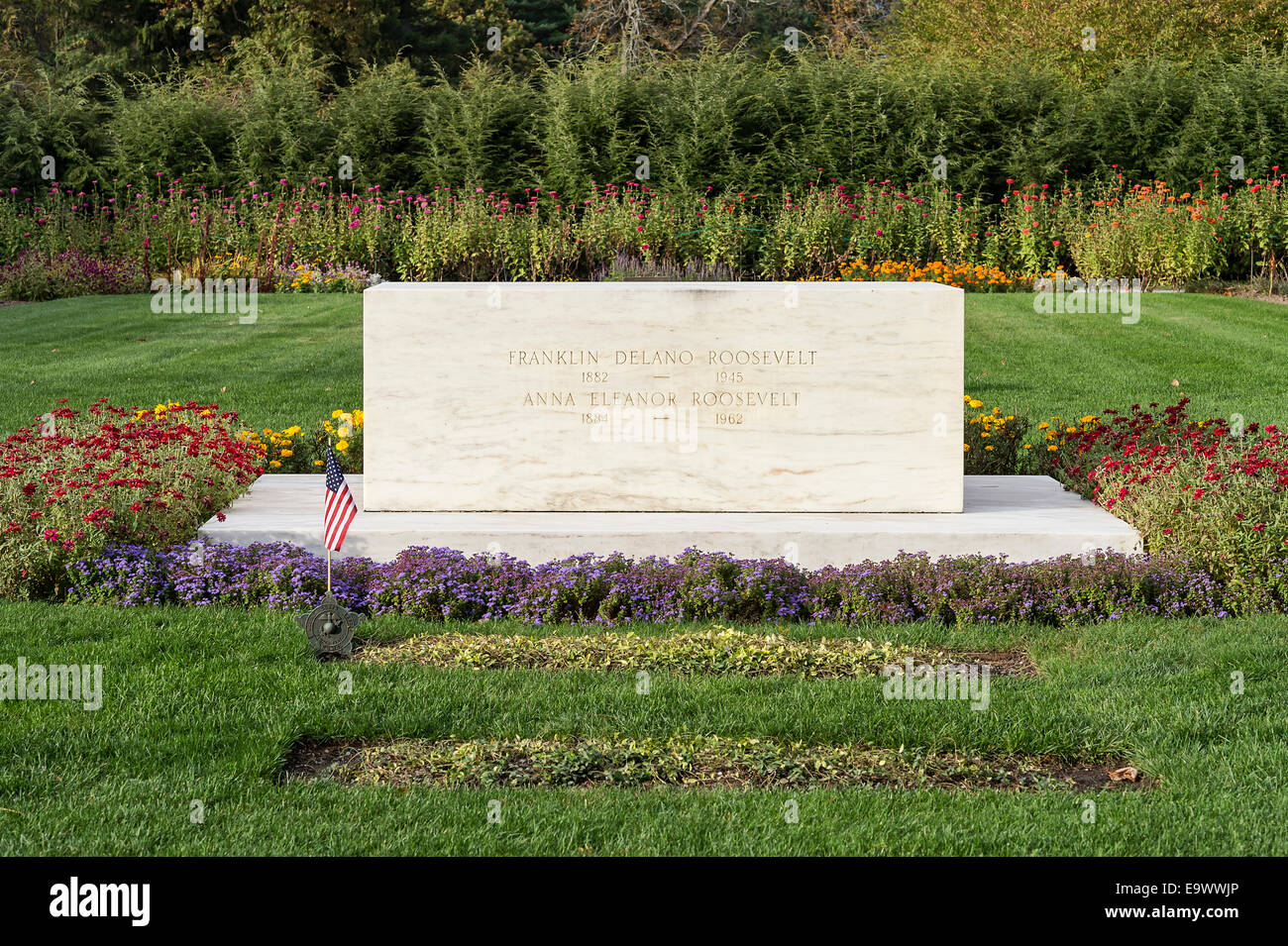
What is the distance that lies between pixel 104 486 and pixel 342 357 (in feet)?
18.8

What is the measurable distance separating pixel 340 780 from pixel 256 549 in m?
2.72

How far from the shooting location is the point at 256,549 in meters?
7.00

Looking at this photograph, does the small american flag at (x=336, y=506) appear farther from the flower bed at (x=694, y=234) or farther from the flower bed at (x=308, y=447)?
the flower bed at (x=694, y=234)

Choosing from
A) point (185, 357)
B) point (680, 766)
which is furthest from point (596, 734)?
point (185, 357)

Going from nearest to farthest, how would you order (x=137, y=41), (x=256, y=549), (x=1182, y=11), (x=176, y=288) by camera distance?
(x=256, y=549), (x=176, y=288), (x=1182, y=11), (x=137, y=41)

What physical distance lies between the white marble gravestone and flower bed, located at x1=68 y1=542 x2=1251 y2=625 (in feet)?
3.20

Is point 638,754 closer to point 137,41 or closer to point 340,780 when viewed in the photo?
point 340,780

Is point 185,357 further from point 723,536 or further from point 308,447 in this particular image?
point 723,536

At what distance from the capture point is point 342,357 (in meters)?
12.9

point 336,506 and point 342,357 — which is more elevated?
point 342,357

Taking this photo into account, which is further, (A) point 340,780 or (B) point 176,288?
(B) point 176,288

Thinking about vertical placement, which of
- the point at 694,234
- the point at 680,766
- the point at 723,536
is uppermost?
the point at 694,234
